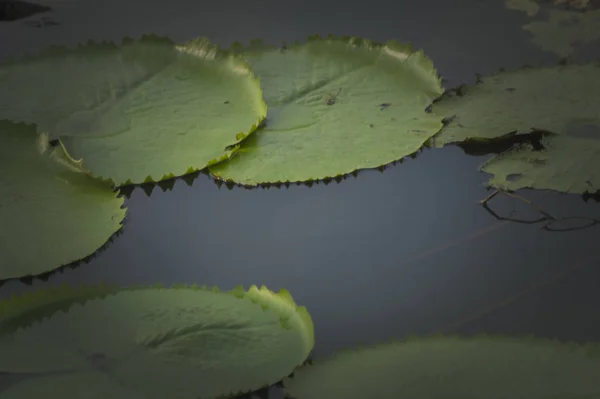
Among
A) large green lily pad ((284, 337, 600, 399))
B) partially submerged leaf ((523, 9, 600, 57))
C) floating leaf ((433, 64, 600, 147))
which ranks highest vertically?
partially submerged leaf ((523, 9, 600, 57))

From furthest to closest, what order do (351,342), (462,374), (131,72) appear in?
(131,72) < (351,342) < (462,374)

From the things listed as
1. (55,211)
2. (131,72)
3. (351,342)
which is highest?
(131,72)

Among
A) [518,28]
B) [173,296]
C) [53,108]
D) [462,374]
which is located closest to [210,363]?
[173,296]

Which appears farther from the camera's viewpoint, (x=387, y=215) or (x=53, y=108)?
(x=53, y=108)

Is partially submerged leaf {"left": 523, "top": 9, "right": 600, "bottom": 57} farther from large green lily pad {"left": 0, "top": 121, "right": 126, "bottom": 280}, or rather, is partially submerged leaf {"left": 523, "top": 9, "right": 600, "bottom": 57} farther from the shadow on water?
the shadow on water

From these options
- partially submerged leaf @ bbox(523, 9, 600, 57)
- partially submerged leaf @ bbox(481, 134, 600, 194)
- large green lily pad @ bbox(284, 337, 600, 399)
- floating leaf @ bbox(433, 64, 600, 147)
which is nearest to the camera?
large green lily pad @ bbox(284, 337, 600, 399)

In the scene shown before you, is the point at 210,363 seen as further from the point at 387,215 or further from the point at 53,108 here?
the point at 53,108

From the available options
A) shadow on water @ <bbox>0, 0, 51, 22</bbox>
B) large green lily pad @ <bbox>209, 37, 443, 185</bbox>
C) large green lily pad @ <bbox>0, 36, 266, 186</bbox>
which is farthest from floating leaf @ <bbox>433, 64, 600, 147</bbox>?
shadow on water @ <bbox>0, 0, 51, 22</bbox>
